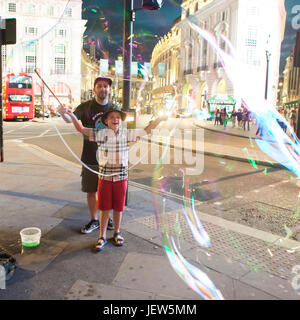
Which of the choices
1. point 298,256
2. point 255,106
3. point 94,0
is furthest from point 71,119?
point 255,106

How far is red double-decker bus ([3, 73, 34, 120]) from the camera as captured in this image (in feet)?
93.0

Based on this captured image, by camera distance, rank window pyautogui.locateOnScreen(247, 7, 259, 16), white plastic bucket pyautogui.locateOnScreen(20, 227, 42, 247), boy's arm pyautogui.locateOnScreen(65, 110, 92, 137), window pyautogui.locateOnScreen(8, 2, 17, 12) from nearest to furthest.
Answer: white plastic bucket pyautogui.locateOnScreen(20, 227, 42, 247), boy's arm pyautogui.locateOnScreen(65, 110, 92, 137), window pyautogui.locateOnScreen(247, 7, 259, 16), window pyautogui.locateOnScreen(8, 2, 17, 12)

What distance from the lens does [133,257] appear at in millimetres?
3338

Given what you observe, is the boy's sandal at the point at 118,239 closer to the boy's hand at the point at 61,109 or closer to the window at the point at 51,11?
the boy's hand at the point at 61,109

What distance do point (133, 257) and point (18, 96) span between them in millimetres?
28963

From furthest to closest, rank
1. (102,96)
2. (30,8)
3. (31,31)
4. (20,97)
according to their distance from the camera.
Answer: (30,8), (31,31), (20,97), (102,96)

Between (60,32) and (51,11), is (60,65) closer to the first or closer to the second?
(60,32)

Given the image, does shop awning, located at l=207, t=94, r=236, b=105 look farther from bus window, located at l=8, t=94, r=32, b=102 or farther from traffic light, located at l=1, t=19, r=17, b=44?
traffic light, located at l=1, t=19, r=17, b=44

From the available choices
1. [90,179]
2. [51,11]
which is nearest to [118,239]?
[90,179]

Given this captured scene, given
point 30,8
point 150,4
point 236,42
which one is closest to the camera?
point 150,4

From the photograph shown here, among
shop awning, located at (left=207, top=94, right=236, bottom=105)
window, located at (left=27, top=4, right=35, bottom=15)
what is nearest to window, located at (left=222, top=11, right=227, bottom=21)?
shop awning, located at (left=207, top=94, right=236, bottom=105)

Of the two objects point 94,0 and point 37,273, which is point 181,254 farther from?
point 94,0

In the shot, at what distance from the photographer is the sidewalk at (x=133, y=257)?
8.93 ft

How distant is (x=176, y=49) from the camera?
63938mm
